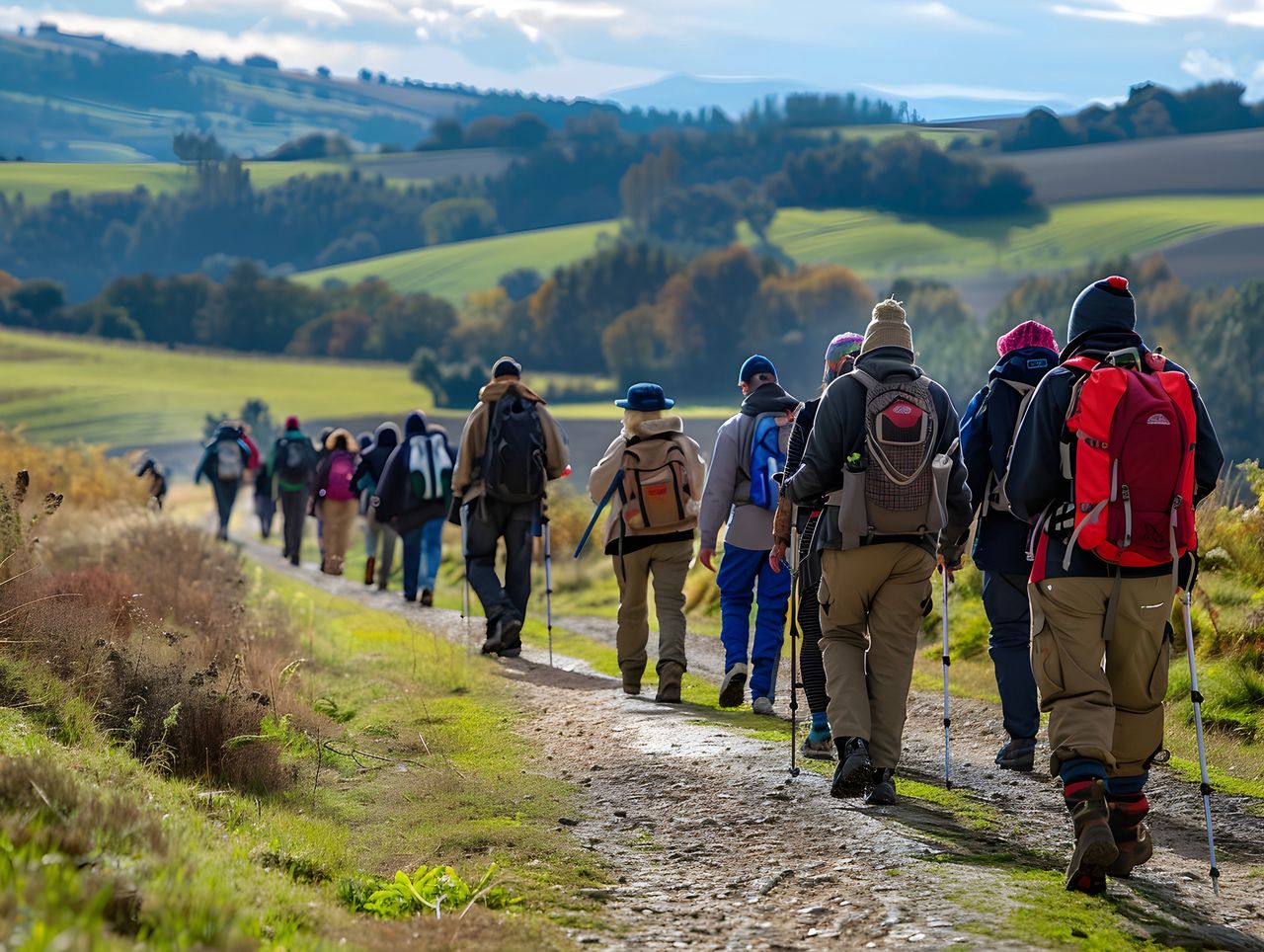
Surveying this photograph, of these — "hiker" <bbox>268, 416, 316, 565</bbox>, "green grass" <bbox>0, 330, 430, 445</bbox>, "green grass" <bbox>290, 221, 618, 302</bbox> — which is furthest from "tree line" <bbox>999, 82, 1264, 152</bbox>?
"hiker" <bbox>268, 416, 316, 565</bbox>

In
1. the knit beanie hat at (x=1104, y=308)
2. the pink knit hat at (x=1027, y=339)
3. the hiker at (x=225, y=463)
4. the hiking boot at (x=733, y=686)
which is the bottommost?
the hiker at (x=225, y=463)

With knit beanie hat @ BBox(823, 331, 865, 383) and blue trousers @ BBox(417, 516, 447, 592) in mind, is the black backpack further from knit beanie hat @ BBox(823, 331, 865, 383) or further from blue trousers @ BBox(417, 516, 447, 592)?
blue trousers @ BBox(417, 516, 447, 592)

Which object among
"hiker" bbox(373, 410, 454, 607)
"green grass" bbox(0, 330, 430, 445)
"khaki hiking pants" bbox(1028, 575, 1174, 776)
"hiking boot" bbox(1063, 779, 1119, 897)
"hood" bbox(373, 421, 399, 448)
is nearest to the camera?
"hiking boot" bbox(1063, 779, 1119, 897)

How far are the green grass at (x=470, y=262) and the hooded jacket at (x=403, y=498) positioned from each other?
134493mm

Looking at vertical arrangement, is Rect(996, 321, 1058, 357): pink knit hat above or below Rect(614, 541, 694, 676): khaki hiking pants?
above

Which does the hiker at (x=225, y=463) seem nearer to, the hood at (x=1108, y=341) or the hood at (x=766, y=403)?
the hood at (x=766, y=403)

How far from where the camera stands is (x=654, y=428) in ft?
36.1

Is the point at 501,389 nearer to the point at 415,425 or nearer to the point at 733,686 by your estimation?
the point at 733,686

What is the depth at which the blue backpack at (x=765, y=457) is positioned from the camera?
1004cm

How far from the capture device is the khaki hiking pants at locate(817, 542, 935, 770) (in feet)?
23.8

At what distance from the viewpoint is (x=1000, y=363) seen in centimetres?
855

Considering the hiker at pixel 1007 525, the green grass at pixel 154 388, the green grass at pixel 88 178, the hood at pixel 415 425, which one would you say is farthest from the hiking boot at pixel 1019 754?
the green grass at pixel 88 178

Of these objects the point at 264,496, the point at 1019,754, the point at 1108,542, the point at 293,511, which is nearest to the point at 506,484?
the point at 1019,754

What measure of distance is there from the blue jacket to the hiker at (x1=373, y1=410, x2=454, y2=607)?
10046 mm
